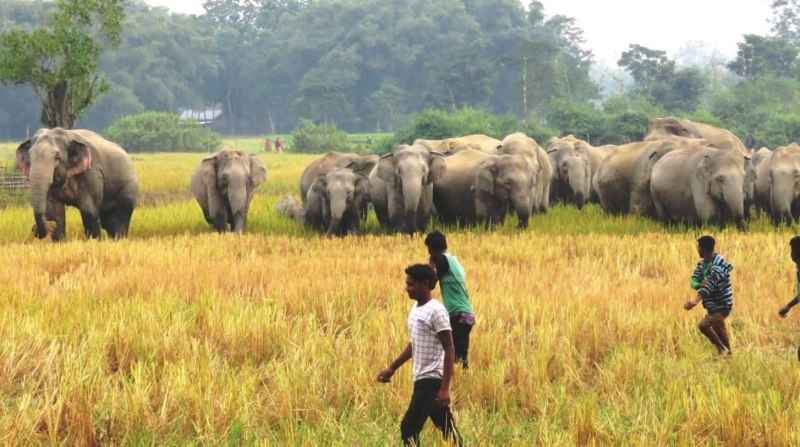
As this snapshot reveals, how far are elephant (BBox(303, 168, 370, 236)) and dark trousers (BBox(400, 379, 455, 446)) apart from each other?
1078cm

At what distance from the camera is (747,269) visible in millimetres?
10352

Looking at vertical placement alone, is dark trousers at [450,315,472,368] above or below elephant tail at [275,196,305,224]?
above

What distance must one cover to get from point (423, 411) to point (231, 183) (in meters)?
12.0

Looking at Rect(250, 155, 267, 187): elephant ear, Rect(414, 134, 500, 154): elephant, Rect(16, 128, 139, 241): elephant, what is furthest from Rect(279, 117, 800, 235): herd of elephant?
Rect(16, 128, 139, 241): elephant

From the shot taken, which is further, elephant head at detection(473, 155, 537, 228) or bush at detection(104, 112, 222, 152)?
bush at detection(104, 112, 222, 152)

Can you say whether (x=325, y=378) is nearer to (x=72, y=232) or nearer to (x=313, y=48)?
(x=72, y=232)

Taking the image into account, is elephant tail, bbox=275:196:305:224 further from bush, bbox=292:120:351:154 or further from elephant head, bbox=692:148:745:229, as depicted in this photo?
bush, bbox=292:120:351:154

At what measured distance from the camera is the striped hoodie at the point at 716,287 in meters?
6.36

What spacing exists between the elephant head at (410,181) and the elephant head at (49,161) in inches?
206

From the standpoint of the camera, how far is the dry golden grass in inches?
189

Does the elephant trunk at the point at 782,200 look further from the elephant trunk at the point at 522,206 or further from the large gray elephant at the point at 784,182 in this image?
the elephant trunk at the point at 522,206

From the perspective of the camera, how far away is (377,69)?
308 feet

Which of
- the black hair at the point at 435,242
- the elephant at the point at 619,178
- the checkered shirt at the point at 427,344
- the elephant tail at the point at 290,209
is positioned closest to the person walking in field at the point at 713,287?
the black hair at the point at 435,242

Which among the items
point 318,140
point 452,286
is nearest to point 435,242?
point 452,286
